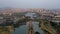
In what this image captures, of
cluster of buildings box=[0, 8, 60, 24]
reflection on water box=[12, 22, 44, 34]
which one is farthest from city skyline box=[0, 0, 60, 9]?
reflection on water box=[12, 22, 44, 34]

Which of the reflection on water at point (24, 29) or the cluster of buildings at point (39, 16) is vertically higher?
the cluster of buildings at point (39, 16)

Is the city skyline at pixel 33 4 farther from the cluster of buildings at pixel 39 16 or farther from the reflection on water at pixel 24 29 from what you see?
the reflection on water at pixel 24 29

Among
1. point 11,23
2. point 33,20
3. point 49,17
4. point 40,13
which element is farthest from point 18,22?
point 49,17

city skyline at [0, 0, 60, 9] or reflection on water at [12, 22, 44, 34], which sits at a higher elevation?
city skyline at [0, 0, 60, 9]

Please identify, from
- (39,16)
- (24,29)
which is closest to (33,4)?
(39,16)

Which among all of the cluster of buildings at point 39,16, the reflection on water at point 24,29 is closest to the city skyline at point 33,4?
the cluster of buildings at point 39,16

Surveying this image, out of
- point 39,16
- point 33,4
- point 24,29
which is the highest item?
point 33,4

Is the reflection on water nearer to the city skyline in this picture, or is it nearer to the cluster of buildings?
the cluster of buildings

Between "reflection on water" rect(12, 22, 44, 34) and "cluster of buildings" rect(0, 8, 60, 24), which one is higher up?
"cluster of buildings" rect(0, 8, 60, 24)

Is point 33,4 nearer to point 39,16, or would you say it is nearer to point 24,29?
point 39,16

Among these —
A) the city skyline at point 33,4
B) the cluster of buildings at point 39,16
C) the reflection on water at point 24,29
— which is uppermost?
the city skyline at point 33,4

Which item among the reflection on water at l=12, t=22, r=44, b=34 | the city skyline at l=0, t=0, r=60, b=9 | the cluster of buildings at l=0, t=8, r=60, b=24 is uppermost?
the city skyline at l=0, t=0, r=60, b=9
